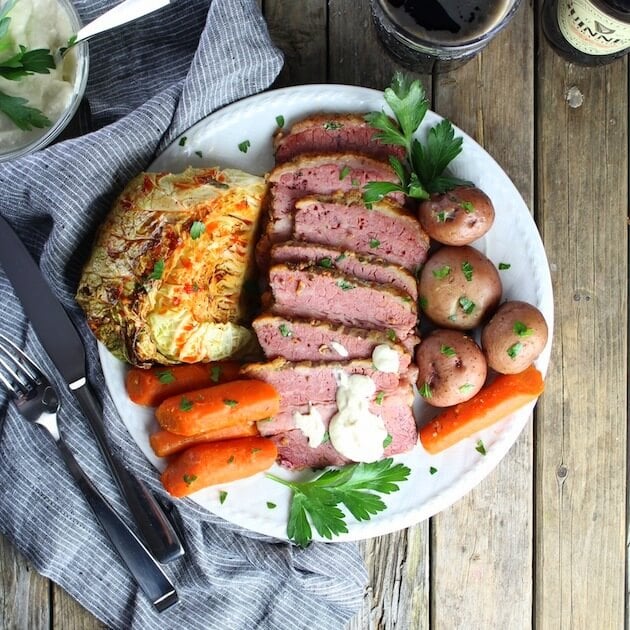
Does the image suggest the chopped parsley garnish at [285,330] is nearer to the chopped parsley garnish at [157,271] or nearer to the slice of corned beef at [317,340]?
the slice of corned beef at [317,340]

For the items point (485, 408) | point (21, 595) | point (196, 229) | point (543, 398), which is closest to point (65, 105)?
point (196, 229)

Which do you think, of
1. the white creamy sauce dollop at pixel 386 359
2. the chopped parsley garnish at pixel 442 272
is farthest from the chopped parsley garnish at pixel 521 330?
the white creamy sauce dollop at pixel 386 359

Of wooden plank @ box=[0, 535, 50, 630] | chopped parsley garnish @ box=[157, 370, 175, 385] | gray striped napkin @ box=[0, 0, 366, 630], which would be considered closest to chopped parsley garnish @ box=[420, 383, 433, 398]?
gray striped napkin @ box=[0, 0, 366, 630]

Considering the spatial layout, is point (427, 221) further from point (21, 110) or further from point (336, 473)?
point (21, 110)

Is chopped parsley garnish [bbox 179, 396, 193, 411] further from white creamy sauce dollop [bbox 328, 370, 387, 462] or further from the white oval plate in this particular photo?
white creamy sauce dollop [bbox 328, 370, 387, 462]

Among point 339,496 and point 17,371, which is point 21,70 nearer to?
point 17,371

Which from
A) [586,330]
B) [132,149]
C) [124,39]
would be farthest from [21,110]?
[586,330]
